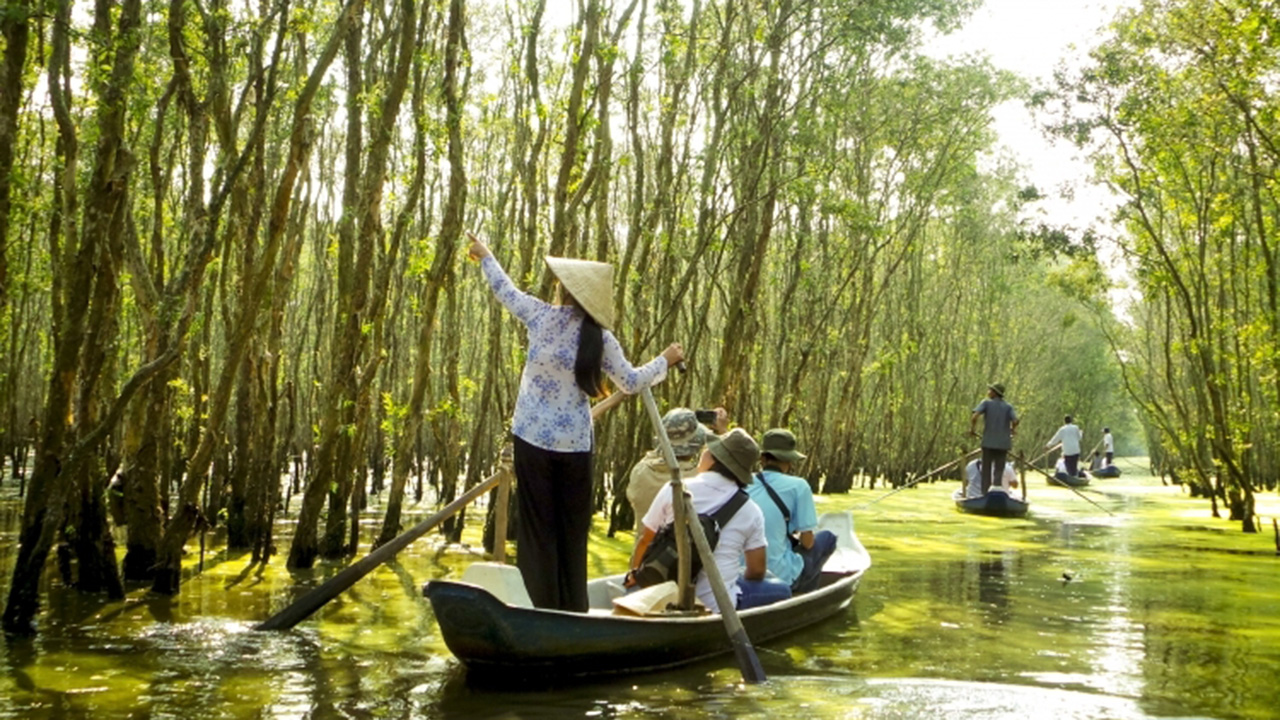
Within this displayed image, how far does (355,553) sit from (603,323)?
223 inches

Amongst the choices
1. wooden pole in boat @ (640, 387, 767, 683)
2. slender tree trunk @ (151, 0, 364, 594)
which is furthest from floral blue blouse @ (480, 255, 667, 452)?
slender tree trunk @ (151, 0, 364, 594)

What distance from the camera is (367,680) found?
5551 mm

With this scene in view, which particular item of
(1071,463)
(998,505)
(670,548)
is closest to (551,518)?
(670,548)

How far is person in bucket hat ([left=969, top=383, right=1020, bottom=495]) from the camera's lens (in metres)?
17.4

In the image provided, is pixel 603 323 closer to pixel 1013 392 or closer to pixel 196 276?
pixel 196 276

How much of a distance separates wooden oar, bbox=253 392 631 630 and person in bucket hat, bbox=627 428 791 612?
1.86 ft

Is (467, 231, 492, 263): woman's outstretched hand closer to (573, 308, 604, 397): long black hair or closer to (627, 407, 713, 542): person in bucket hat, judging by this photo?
(573, 308, 604, 397): long black hair

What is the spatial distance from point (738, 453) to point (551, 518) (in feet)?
3.73

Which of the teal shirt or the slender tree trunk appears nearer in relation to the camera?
the teal shirt

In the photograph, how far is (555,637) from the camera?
5328mm

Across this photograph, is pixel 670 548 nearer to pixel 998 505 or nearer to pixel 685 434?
pixel 685 434

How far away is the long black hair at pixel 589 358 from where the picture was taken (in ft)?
18.2

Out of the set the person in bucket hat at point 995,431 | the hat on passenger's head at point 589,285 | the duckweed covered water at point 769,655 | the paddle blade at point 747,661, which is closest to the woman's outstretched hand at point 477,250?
the hat on passenger's head at point 589,285

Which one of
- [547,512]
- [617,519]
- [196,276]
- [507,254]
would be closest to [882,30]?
[507,254]
